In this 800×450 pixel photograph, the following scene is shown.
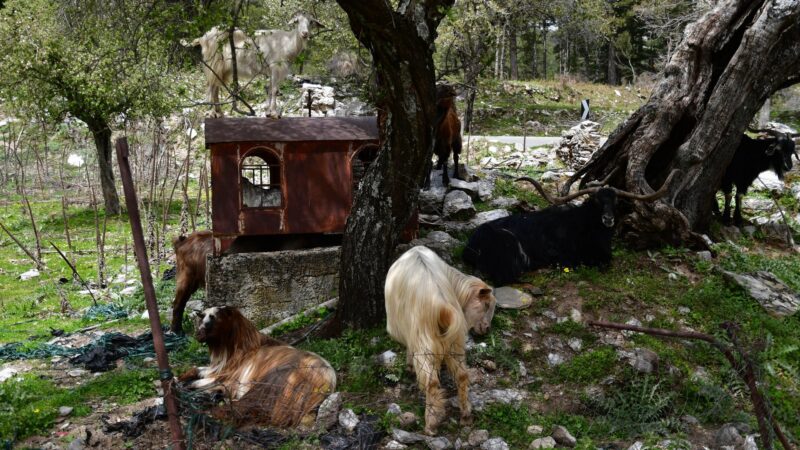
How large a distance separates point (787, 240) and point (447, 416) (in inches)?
273

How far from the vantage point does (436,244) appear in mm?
8945

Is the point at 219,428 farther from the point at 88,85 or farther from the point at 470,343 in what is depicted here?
the point at 88,85

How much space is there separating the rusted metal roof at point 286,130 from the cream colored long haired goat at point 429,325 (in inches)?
108

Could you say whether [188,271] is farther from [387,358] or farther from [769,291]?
[769,291]

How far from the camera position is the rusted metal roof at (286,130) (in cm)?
794

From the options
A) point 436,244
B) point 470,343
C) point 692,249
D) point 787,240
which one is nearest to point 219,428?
point 470,343

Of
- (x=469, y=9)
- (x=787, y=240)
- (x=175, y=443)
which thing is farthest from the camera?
(x=469, y=9)

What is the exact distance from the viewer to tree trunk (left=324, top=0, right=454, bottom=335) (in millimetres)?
6148

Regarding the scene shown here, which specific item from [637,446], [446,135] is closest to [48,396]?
[637,446]

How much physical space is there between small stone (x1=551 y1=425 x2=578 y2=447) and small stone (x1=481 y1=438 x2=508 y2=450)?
1.45 ft

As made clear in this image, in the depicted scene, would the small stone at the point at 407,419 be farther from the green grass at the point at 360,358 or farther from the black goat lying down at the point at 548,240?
the black goat lying down at the point at 548,240

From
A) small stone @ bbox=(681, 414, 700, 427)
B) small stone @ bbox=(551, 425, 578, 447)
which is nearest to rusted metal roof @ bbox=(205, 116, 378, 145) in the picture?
small stone @ bbox=(551, 425, 578, 447)

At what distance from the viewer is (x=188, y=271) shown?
28.0 feet

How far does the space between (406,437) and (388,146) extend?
9.53ft
